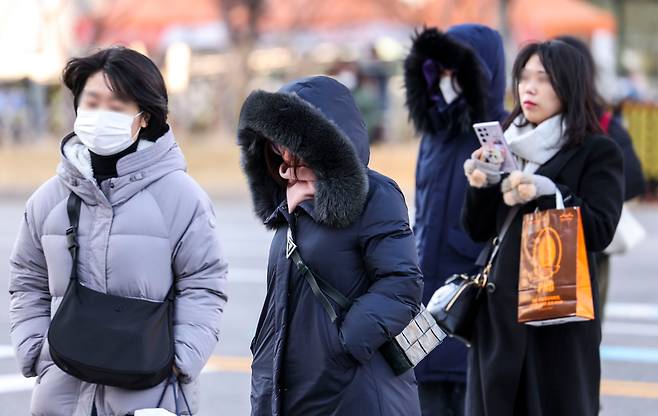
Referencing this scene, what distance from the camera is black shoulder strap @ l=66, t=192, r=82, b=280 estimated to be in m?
3.58

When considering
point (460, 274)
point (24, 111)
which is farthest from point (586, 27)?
point (460, 274)

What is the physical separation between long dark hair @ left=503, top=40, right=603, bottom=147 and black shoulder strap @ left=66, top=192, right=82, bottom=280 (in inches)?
74.7

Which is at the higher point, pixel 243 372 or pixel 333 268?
pixel 333 268

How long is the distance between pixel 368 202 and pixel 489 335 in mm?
1314

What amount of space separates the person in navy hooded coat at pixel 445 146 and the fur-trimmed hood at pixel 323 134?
155cm

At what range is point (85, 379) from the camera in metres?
3.48

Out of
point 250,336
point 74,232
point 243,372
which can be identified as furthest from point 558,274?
point 250,336

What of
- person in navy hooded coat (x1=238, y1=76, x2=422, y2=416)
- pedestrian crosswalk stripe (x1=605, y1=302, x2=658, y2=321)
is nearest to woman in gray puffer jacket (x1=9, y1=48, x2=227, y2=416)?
person in navy hooded coat (x1=238, y1=76, x2=422, y2=416)

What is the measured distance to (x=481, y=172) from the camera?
448 cm

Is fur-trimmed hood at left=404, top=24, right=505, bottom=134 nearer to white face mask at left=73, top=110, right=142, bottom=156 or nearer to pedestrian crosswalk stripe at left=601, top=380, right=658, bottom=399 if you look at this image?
white face mask at left=73, top=110, right=142, bottom=156

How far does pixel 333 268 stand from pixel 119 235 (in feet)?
2.20

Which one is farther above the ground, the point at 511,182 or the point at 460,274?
the point at 511,182

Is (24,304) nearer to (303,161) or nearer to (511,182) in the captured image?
(303,161)

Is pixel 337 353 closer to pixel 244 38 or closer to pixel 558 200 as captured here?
pixel 558 200
